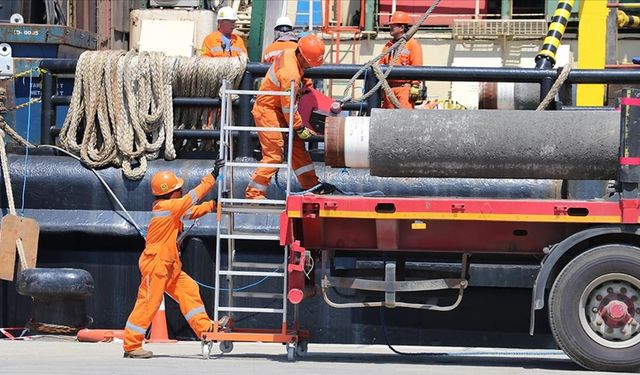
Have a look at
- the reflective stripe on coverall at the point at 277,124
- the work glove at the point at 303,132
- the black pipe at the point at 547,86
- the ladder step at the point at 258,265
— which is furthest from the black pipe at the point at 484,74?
the ladder step at the point at 258,265

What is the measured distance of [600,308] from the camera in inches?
335

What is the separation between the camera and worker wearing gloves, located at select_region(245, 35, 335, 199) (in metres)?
9.85

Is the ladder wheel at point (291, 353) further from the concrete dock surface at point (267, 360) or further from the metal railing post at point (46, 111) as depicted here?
the metal railing post at point (46, 111)

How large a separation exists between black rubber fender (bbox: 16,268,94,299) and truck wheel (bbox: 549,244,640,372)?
398 centimetres

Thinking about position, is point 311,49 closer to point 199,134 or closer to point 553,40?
point 199,134

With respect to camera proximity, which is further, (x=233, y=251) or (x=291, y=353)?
(x=233, y=251)

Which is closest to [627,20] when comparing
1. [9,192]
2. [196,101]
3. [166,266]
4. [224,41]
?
[224,41]

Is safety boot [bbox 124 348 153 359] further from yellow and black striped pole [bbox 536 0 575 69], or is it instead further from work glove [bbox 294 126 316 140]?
yellow and black striped pole [bbox 536 0 575 69]

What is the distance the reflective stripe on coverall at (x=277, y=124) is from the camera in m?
9.90

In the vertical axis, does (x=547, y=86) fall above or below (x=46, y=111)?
above

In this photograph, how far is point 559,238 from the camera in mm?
8977

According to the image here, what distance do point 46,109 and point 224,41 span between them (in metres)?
2.28

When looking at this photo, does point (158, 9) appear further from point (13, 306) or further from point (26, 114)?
point (13, 306)

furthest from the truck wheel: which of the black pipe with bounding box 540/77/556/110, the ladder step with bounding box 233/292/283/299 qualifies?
the black pipe with bounding box 540/77/556/110
